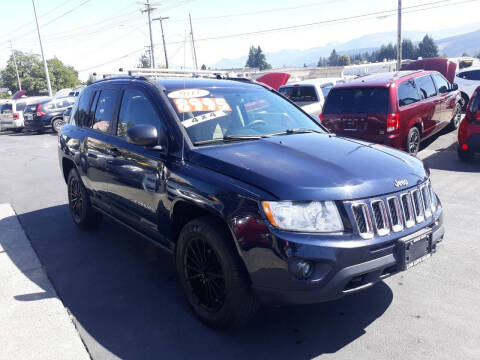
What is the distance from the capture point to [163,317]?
11.0ft

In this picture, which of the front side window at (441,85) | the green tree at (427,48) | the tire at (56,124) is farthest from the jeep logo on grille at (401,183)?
the green tree at (427,48)

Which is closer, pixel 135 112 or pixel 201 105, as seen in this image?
pixel 201 105

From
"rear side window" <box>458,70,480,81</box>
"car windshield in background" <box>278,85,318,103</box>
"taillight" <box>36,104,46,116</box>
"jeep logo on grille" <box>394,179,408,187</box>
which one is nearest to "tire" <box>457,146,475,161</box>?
"car windshield in background" <box>278,85,318,103</box>

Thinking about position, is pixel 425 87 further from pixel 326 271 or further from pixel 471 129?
pixel 326 271

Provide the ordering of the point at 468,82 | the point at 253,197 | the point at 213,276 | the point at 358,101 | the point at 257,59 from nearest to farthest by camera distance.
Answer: the point at 253,197 < the point at 213,276 < the point at 358,101 < the point at 468,82 < the point at 257,59

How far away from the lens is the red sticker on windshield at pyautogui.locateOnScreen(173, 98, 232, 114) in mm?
3562

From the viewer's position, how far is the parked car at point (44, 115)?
1939cm

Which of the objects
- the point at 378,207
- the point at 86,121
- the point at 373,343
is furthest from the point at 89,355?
the point at 86,121

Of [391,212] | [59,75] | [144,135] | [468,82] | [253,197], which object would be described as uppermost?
[59,75]

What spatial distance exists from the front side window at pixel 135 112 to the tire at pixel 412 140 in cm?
588

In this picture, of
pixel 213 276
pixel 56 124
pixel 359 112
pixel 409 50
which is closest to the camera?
pixel 213 276

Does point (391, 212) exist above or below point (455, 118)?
above

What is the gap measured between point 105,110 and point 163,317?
239 centimetres

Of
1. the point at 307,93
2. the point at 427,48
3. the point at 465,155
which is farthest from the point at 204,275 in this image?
the point at 427,48
